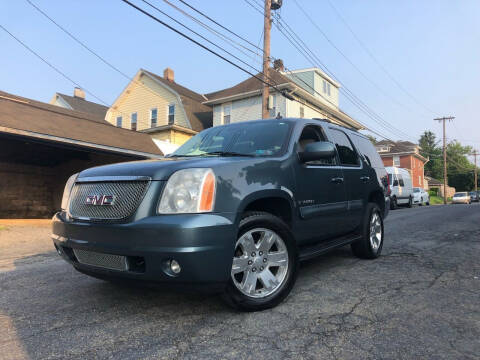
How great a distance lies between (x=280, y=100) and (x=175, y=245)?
21.9 meters

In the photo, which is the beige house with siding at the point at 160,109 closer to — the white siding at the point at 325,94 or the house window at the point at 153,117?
the house window at the point at 153,117

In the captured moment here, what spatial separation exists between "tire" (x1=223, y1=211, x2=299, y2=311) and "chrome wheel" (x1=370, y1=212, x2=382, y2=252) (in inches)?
90.9

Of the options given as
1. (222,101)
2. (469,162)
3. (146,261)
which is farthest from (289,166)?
(469,162)

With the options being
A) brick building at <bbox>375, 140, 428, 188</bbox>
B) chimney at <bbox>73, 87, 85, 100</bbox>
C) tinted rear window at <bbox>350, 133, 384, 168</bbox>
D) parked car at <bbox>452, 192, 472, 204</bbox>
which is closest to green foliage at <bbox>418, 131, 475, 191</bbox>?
brick building at <bbox>375, 140, 428, 188</bbox>

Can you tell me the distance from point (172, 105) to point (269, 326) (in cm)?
2459

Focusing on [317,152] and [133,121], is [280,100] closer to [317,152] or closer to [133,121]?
[133,121]

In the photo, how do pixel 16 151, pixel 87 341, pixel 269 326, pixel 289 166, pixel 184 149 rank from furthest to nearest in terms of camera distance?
pixel 16 151 → pixel 184 149 → pixel 289 166 → pixel 269 326 → pixel 87 341

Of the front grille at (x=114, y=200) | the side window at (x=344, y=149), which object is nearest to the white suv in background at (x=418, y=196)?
the side window at (x=344, y=149)

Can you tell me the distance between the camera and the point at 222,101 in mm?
25203

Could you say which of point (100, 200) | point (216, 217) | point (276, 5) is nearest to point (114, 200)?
point (100, 200)

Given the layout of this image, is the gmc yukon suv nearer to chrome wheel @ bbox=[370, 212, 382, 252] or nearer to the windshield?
the windshield

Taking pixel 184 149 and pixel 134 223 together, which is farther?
pixel 184 149

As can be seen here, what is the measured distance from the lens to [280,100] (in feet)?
76.7

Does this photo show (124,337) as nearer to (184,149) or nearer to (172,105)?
(184,149)
